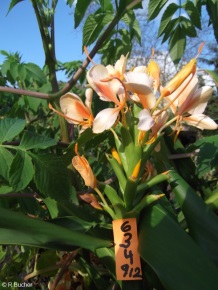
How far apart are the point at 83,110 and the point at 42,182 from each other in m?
0.16

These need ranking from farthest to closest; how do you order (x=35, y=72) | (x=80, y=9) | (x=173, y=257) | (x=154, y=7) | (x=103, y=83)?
(x=35, y=72) → (x=154, y=7) → (x=80, y=9) → (x=103, y=83) → (x=173, y=257)

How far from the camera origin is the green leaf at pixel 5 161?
2.19ft

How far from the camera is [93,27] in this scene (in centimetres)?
97

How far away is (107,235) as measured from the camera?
0.70 metres

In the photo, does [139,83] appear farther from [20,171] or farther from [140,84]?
[20,171]

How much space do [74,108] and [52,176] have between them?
143mm

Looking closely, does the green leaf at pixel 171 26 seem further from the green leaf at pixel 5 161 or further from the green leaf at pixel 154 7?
the green leaf at pixel 5 161

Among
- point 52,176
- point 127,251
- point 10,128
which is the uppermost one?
point 10,128

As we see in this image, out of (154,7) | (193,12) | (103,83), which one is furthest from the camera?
(193,12)

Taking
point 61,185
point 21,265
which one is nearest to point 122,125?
point 61,185

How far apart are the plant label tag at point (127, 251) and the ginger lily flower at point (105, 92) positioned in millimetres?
173

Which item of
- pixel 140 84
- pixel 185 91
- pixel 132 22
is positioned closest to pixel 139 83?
pixel 140 84

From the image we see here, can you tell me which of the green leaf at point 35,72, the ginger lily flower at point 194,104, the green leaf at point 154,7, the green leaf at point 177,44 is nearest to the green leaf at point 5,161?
the ginger lily flower at point 194,104

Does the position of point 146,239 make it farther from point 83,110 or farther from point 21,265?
point 21,265
